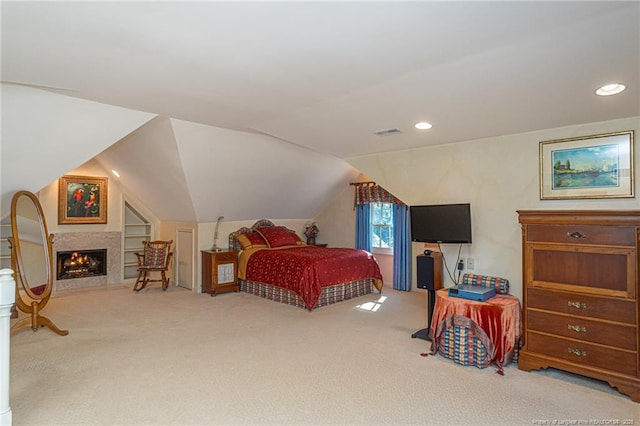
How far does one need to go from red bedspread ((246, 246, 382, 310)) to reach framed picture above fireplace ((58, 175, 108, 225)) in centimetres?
294

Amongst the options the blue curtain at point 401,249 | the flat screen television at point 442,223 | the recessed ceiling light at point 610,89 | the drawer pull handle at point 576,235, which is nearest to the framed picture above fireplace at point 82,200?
the blue curtain at point 401,249

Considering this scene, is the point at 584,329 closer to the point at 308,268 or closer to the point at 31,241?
the point at 308,268

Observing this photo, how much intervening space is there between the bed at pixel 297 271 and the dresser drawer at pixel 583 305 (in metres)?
2.71

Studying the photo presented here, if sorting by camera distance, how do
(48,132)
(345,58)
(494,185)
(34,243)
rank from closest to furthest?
(345,58), (48,132), (494,185), (34,243)

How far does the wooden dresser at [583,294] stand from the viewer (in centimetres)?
263

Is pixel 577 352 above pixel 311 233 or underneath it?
underneath

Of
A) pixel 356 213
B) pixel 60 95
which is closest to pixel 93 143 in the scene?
pixel 60 95

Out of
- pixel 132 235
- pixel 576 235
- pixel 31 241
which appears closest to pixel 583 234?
pixel 576 235

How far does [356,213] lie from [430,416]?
4.84m

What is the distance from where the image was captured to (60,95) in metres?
3.13

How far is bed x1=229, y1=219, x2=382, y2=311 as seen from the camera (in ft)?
16.6

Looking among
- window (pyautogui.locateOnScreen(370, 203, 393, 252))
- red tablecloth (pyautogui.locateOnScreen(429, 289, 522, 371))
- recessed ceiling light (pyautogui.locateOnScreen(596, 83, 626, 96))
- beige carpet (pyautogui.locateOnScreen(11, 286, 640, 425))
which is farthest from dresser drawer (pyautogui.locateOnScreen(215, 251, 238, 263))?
recessed ceiling light (pyautogui.locateOnScreen(596, 83, 626, 96))

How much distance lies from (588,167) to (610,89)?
81cm

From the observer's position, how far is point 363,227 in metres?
6.91
